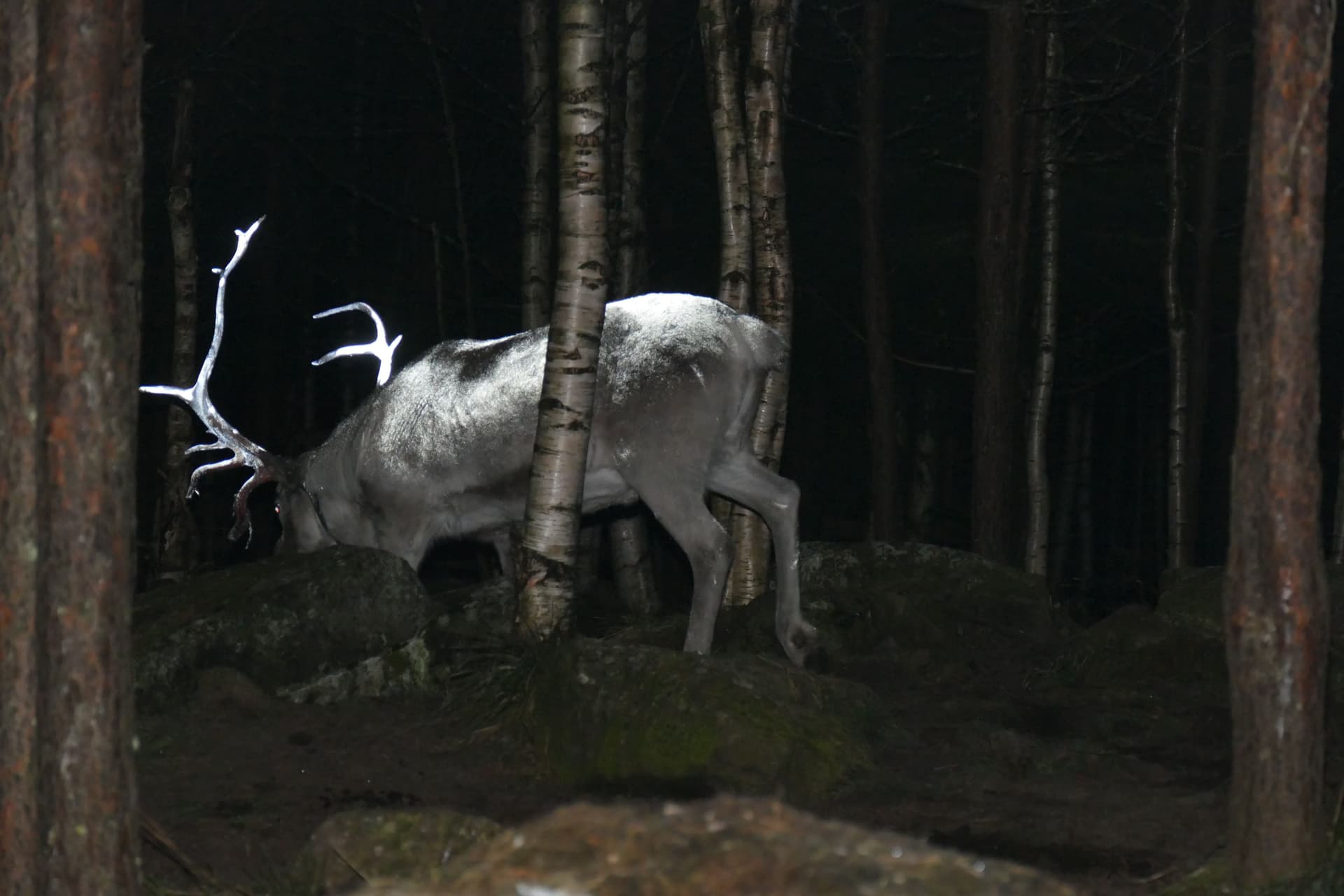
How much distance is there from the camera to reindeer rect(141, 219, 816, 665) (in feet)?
29.2

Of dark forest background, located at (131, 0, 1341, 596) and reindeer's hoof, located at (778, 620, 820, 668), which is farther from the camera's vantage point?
dark forest background, located at (131, 0, 1341, 596)

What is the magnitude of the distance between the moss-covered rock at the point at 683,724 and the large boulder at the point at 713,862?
3.04m

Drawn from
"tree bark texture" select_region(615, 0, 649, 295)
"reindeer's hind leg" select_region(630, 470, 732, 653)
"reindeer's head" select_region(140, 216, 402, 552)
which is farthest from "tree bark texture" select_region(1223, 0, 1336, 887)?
"tree bark texture" select_region(615, 0, 649, 295)

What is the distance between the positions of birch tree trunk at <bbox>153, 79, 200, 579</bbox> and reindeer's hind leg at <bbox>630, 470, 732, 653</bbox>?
5270 millimetres

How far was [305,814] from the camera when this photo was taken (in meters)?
6.57

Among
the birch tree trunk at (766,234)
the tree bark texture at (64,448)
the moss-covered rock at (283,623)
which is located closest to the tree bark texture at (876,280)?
the birch tree trunk at (766,234)

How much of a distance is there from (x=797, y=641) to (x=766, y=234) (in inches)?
110

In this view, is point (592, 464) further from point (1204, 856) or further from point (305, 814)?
point (1204, 856)

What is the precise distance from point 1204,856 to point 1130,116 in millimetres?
10066

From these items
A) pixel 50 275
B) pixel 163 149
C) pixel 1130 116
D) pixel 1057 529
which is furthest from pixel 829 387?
pixel 50 275

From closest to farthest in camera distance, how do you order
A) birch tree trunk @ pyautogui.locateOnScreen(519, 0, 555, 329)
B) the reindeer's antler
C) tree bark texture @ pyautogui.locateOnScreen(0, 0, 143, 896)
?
tree bark texture @ pyautogui.locateOnScreen(0, 0, 143, 896)
the reindeer's antler
birch tree trunk @ pyautogui.locateOnScreen(519, 0, 555, 329)

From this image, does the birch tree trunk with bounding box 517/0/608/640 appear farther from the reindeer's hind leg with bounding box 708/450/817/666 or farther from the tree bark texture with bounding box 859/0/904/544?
the tree bark texture with bounding box 859/0/904/544

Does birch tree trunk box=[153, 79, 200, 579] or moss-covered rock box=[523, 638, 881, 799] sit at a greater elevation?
birch tree trunk box=[153, 79, 200, 579]

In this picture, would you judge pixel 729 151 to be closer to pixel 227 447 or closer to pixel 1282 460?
pixel 227 447
